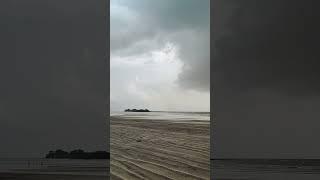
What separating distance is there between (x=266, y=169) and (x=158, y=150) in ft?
10.3

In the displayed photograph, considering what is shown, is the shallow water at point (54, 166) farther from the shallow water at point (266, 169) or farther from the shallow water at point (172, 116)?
the shallow water at point (172, 116)

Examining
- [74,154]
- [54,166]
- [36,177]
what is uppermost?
[74,154]

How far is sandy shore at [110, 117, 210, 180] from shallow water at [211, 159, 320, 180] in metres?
2.43

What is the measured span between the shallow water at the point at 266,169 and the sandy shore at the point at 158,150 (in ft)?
7.97

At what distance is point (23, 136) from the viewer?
206 inches

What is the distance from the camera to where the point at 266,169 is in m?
5.15

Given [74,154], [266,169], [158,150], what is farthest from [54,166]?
[158,150]

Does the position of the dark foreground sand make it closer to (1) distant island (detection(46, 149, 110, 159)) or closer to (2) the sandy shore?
(1) distant island (detection(46, 149, 110, 159))

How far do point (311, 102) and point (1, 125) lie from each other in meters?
3.45

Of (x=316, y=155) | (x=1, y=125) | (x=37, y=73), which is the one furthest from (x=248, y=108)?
(x=1, y=125)

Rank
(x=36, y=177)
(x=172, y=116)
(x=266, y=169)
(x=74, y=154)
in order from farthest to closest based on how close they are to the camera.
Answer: (x=172, y=116)
(x=36, y=177)
(x=74, y=154)
(x=266, y=169)

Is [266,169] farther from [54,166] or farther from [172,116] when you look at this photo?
[172,116]

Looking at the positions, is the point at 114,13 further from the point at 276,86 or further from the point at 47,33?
the point at 276,86

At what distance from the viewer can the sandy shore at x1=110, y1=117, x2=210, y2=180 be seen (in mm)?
7848
